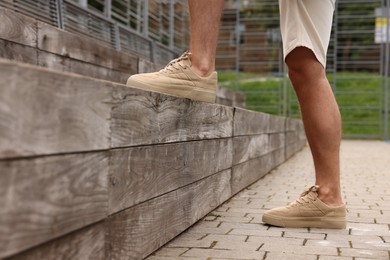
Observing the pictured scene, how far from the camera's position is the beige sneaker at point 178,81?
2.77 meters

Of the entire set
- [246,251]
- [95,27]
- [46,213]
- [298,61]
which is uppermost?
[95,27]

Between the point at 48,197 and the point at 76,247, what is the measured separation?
0.26m

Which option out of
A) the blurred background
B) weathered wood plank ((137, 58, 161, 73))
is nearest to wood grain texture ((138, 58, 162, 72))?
weathered wood plank ((137, 58, 161, 73))

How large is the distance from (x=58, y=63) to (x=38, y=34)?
37cm

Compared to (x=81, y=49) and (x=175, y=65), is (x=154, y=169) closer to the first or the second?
(x=175, y=65)

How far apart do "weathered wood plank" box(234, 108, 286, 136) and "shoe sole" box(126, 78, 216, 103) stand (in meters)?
1.24

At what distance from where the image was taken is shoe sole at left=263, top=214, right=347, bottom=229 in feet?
10.5

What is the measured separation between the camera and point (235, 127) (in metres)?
4.39

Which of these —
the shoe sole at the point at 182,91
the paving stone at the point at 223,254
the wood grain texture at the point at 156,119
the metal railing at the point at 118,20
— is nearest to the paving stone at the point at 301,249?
the paving stone at the point at 223,254

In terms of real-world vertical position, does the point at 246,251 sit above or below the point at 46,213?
below

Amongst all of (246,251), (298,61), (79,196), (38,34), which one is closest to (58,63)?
(38,34)

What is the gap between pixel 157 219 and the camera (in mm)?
2553

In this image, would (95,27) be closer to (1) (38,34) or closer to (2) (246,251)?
(1) (38,34)

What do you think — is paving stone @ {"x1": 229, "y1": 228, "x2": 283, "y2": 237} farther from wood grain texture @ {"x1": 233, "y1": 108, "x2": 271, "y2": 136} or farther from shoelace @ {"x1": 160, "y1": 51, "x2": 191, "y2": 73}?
wood grain texture @ {"x1": 233, "y1": 108, "x2": 271, "y2": 136}
